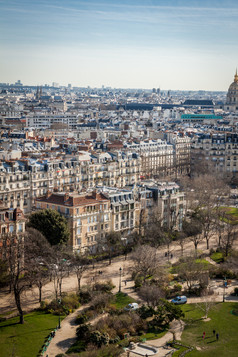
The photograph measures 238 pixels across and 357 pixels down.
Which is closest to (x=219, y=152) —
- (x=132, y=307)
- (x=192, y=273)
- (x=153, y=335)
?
(x=192, y=273)

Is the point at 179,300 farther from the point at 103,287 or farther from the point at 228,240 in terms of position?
the point at 228,240

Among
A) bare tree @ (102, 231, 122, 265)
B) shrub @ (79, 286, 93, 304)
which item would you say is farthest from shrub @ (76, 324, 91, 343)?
bare tree @ (102, 231, 122, 265)

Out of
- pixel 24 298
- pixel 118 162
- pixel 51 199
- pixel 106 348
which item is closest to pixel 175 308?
pixel 106 348

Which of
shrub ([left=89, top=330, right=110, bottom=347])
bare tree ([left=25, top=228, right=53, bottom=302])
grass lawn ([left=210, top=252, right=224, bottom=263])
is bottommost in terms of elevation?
grass lawn ([left=210, top=252, right=224, bottom=263])

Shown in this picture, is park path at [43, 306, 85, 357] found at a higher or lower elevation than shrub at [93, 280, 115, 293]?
lower

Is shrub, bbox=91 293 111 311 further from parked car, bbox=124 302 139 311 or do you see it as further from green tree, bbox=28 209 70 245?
green tree, bbox=28 209 70 245

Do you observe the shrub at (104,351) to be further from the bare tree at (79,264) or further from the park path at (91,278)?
the bare tree at (79,264)

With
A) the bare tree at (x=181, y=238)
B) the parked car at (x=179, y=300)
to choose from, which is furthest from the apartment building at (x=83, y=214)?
the parked car at (x=179, y=300)
